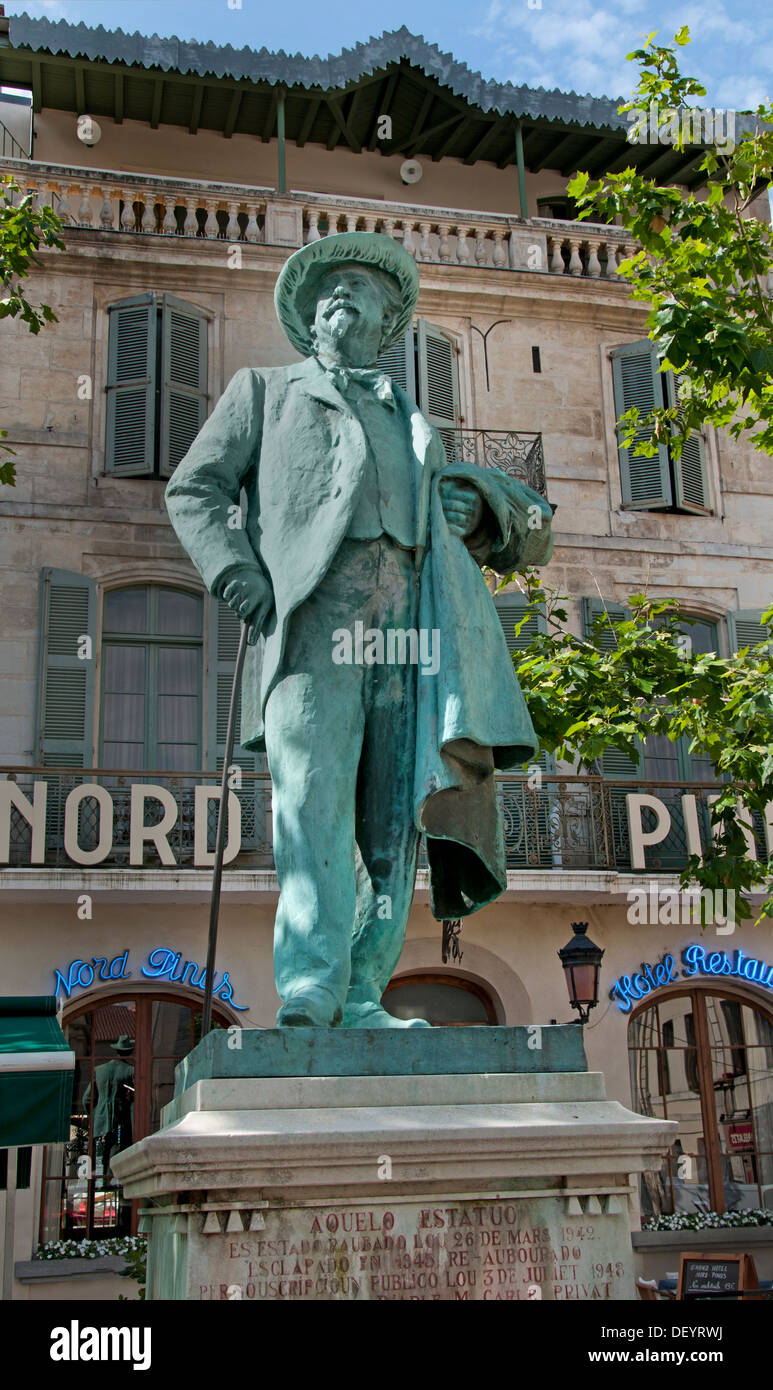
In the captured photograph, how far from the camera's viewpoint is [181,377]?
1689cm

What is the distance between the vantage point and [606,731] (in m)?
9.45

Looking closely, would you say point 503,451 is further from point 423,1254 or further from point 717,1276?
point 423,1254

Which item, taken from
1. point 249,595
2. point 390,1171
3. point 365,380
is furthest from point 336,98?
point 390,1171

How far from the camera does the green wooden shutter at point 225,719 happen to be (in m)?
15.3

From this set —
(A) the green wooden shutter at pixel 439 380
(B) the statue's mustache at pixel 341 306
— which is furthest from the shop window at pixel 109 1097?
(B) the statue's mustache at pixel 341 306

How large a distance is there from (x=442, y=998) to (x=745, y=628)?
5563 mm

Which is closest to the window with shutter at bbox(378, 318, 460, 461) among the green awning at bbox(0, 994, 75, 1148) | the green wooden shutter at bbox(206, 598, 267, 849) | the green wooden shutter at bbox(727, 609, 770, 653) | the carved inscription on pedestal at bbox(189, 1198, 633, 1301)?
the green wooden shutter at bbox(206, 598, 267, 849)

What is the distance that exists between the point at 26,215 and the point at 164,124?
355 inches

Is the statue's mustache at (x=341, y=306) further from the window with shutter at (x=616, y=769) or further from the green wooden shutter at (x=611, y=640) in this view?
the green wooden shutter at (x=611, y=640)

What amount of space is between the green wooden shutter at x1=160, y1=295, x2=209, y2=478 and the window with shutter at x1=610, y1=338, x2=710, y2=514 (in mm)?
4901

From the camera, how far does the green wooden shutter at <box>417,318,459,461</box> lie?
17250mm

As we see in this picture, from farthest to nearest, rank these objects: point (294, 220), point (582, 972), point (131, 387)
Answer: point (294, 220) → point (131, 387) → point (582, 972)
